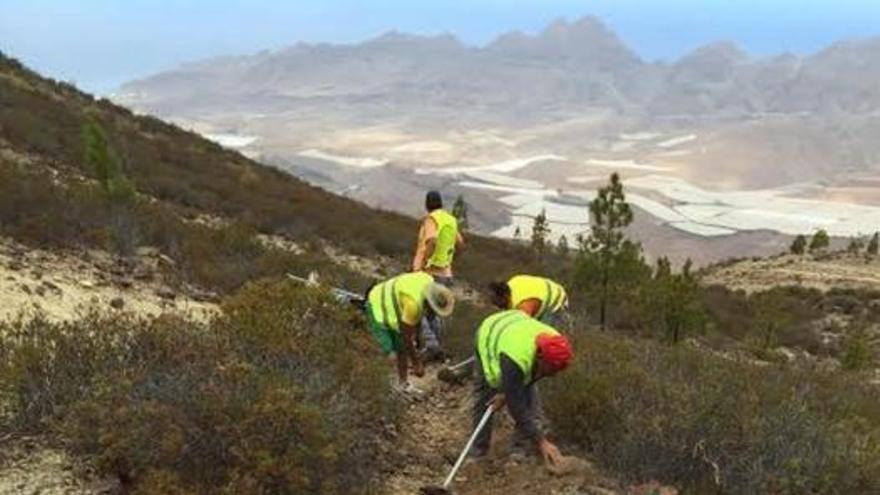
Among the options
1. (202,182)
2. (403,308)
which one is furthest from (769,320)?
(403,308)

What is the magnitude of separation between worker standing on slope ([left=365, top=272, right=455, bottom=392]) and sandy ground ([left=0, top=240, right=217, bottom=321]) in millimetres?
2955

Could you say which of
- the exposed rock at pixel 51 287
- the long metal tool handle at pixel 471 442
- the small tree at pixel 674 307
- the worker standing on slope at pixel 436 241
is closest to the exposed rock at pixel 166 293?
the exposed rock at pixel 51 287

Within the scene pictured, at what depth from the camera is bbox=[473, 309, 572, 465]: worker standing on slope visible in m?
6.83

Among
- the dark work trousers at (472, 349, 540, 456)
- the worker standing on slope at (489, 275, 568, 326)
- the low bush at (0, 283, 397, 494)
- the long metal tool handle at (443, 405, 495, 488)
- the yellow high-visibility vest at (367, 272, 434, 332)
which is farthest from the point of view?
the yellow high-visibility vest at (367, 272, 434, 332)

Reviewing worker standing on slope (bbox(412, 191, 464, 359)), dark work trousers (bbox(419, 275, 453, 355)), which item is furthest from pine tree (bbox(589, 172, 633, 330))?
worker standing on slope (bbox(412, 191, 464, 359))

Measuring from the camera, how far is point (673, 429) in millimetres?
7156

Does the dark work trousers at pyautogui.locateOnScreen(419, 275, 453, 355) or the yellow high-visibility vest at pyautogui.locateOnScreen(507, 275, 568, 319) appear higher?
the yellow high-visibility vest at pyautogui.locateOnScreen(507, 275, 568, 319)

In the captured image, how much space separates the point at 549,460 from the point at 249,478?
235 centimetres

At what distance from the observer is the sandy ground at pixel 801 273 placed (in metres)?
33.0

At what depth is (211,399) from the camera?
6184mm

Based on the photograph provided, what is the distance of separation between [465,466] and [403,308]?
5.92 feet

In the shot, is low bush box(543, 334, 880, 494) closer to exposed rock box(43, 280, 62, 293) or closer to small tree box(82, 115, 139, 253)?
exposed rock box(43, 280, 62, 293)

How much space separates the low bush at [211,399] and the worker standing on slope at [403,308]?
51 centimetres

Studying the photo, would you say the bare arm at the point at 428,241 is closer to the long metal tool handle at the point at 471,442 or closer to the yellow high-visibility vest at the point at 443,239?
the yellow high-visibility vest at the point at 443,239
